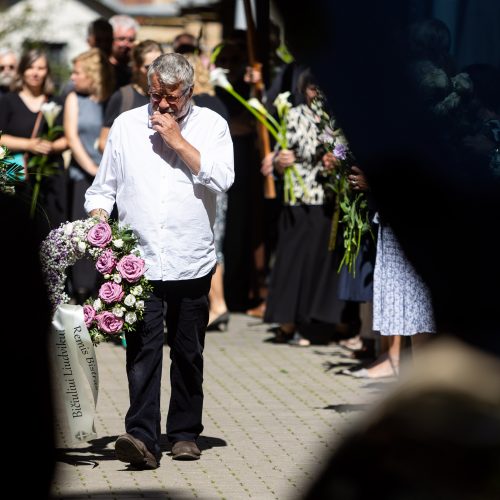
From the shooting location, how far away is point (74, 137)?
11.1m

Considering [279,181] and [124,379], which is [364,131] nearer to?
[124,379]

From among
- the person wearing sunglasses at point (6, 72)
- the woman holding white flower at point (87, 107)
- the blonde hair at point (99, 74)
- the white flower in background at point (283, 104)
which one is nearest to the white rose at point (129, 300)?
the white flower in background at point (283, 104)

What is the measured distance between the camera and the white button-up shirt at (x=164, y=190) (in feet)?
21.4

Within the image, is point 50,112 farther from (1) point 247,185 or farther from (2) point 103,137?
(1) point 247,185

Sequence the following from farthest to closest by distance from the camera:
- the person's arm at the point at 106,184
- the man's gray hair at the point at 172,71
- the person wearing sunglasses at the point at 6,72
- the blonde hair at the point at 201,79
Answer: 1. the person wearing sunglasses at the point at 6,72
2. the blonde hair at the point at 201,79
3. the person's arm at the point at 106,184
4. the man's gray hair at the point at 172,71

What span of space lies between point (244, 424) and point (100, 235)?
5.62 ft

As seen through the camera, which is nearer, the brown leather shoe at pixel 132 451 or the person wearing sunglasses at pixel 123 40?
the brown leather shoe at pixel 132 451

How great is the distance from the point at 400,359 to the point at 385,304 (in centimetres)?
156

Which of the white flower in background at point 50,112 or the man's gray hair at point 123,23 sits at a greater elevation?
the man's gray hair at point 123,23

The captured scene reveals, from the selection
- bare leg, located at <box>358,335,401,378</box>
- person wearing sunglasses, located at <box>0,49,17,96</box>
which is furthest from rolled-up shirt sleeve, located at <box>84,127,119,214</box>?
person wearing sunglasses, located at <box>0,49,17,96</box>

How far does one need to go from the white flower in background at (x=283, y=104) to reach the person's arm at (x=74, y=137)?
1.53 m

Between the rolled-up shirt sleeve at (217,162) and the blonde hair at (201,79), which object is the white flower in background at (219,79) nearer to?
the blonde hair at (201,79)

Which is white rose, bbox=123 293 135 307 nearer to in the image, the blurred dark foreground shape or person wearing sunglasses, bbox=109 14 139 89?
the blurred dark foreground shape

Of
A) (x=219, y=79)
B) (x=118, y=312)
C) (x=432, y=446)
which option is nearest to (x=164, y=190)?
(x=118, y=312)
